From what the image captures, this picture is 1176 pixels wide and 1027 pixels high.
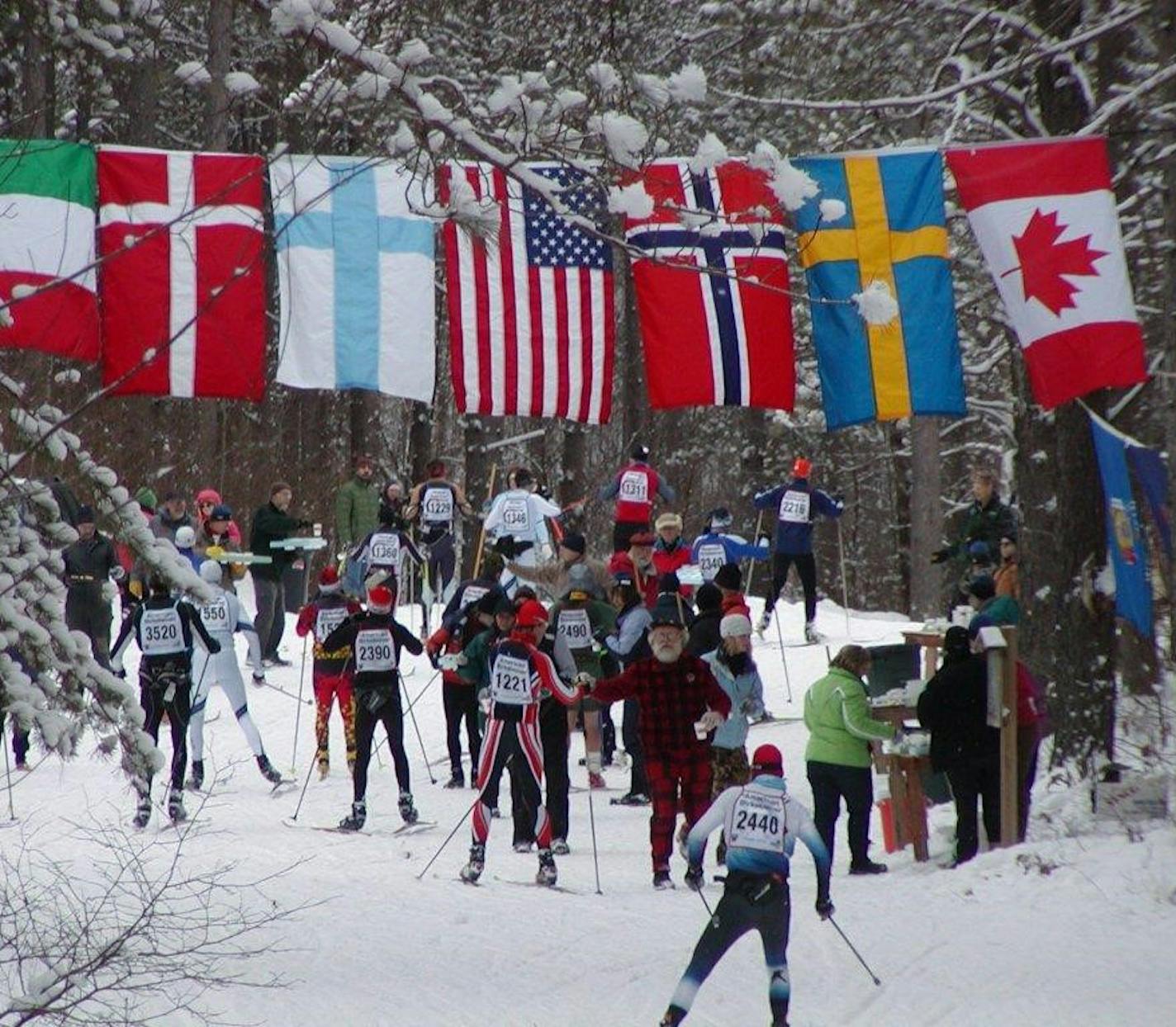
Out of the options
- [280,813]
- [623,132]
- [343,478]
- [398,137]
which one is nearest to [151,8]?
[398,137]

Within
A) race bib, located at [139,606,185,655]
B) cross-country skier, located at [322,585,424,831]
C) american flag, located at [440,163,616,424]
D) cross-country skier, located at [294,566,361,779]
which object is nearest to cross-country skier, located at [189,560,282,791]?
cross-country skier, located at [294,566,361,779]

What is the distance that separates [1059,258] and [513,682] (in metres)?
4.70

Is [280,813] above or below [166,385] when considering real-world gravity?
below

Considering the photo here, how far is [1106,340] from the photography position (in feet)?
37.9

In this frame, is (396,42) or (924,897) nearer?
(396,42)

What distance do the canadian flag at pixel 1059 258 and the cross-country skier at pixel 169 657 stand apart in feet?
22.3

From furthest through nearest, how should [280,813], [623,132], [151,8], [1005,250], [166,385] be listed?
[280,813]
[166,385]
[1005,250]
[151,8]
[623,132]

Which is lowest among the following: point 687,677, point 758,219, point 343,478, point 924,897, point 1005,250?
point 924,897

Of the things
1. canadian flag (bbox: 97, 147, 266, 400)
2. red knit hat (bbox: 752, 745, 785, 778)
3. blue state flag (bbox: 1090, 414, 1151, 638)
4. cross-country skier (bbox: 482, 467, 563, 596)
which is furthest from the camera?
cross-country skier (bbox: 482, 467, 563, 596)

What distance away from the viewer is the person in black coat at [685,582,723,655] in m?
13.2

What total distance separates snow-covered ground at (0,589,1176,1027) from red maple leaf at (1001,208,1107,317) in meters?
3.62

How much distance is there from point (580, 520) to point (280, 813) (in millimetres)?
15703

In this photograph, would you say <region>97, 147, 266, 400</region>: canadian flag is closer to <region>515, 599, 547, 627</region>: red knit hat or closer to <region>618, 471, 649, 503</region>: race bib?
<region>515, 599, 547, 627</region>: red knit hat

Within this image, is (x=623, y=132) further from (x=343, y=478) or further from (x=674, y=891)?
(x=343, y=478)
